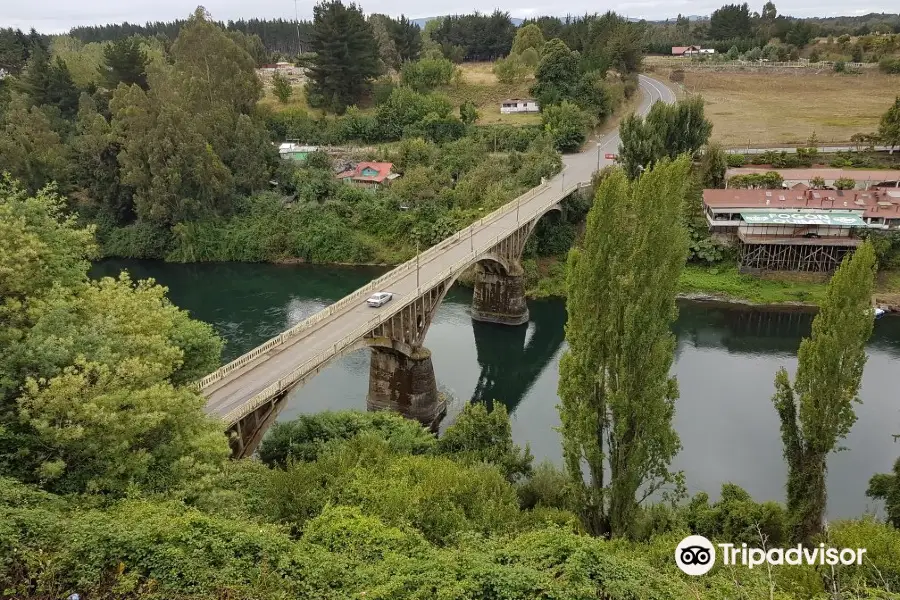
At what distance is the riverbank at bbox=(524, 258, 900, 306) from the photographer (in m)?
54.6

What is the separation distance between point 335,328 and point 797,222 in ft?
145

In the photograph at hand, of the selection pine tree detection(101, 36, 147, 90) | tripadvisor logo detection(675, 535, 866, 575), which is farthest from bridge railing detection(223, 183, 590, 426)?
pine tree detection(101, 36, 147, 90)

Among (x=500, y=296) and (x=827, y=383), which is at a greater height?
(x=827, y=383)

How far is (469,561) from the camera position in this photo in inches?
586

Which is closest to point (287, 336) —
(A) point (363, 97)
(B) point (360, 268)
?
(B) point (360, 268)

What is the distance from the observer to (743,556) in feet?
54.6

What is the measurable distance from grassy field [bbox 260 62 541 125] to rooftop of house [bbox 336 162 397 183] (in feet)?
63.1

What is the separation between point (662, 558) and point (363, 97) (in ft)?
290

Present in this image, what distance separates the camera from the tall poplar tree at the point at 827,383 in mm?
22266

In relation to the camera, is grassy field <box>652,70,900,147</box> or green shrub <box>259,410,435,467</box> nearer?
green shrub <box>259,410,435,467</box>

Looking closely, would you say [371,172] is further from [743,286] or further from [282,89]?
[743,286]

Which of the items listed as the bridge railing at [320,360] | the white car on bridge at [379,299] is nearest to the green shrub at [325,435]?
the bridge railing at [320,360]

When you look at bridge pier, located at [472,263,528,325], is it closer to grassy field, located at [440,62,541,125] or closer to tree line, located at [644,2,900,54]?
grassy field, located at [440,62,541,125]

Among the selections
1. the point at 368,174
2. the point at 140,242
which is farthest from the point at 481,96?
the point at 140,242
